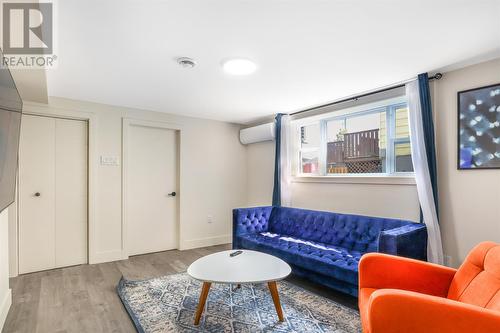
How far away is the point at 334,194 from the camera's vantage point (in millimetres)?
3625

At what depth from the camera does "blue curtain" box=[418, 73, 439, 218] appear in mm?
2553

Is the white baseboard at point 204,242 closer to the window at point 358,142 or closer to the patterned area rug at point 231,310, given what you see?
the patterned area rug at point 231,310

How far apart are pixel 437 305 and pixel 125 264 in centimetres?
361

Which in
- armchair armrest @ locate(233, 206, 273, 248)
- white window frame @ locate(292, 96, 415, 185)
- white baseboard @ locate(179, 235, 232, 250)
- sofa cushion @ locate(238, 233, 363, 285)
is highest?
white window frame @ locate(292, 96, 415, 185)

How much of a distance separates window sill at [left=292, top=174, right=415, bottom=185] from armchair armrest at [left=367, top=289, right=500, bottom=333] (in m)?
1.80

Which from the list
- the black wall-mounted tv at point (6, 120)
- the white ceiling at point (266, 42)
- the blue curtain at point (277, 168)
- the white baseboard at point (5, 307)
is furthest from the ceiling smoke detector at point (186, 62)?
the white baseboard at point (5, 307)

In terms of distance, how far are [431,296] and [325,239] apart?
195 centimetres

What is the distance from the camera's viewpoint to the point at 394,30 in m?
1.86

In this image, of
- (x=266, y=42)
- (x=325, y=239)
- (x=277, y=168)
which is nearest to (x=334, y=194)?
(x=325, y=239)

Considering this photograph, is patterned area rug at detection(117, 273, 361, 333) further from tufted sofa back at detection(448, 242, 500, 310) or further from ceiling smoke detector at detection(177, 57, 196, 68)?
ceiling smoke detector at detection(177, 57, 196, 68)

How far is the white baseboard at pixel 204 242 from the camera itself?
4.45 meters

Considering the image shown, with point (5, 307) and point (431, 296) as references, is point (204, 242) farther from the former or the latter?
point (431, 296)

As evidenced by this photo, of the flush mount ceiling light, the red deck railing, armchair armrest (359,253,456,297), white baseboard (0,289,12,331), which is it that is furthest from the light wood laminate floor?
the flush mount ceiling light

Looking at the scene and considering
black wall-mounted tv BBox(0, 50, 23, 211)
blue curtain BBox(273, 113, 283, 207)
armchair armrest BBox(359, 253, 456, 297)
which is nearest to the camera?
black wall-mounted tv BBox(0, 50, 23, 211)
